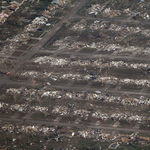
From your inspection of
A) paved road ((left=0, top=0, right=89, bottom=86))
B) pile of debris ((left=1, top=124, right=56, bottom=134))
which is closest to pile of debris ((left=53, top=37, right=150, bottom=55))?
paved road ((left=0, top=0, right=89, bottom=86))

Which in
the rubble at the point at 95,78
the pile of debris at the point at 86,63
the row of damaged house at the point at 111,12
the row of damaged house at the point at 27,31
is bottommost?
the rubble at the point at 95,78

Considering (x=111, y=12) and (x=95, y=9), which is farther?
(x=95, y=9)

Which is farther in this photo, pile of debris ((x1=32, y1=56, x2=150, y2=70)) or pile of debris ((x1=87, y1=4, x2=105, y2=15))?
pile of debris ((x1=87, y1=4, x2=105, y2=15))

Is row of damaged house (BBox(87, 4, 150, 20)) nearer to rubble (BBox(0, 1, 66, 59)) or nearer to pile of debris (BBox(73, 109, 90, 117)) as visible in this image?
rubble (BBox(0, 1, 66, 59))

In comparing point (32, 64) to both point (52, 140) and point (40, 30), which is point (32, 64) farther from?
point (52, 140)

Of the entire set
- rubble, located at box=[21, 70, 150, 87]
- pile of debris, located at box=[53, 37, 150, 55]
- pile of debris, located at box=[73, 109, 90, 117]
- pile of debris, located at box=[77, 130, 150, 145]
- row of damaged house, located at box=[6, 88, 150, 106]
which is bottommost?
pile of debris, located at box=[77, 130, 150, 145]

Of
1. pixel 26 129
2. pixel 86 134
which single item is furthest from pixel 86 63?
pixel 26 129

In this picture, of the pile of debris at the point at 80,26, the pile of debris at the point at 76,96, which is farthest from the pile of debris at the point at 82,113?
the pile of debris at the point at 80,26

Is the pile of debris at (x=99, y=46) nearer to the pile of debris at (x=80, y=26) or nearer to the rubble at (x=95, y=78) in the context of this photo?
the pile of debris at (x=80, y=26)

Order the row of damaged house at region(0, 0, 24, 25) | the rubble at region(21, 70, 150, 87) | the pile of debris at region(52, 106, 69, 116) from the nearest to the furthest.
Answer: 1. the pile of debris at region(52, 106, 69, 116)
2. the rubble at region(21, 70, 150, 87)
3. the row of damaged house at region(0, 0, 24, 25)

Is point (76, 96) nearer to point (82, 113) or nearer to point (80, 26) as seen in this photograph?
point (82, 113)

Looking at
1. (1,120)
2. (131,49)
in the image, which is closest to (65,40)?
(131,49)
